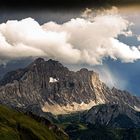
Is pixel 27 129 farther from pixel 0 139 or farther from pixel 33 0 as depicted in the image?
pixel 33 0

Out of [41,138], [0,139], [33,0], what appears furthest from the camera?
[41,138]

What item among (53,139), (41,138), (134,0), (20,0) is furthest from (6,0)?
(53,139)

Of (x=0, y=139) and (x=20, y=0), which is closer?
(x=20, y=0)

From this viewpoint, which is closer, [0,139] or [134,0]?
[134,0]

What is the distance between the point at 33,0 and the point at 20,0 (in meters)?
0.44

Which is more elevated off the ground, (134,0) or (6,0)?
(134,0)

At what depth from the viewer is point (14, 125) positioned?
191625 millimetres

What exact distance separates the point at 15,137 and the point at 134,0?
6555 inches

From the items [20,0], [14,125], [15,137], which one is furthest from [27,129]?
[20,0]

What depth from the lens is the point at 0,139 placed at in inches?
6471

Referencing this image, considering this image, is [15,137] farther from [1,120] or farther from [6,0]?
[6,0]

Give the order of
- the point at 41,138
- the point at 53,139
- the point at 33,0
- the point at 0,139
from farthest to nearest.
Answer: the point at 53,139 → the point at 41,138 → the point at 0,139 → the point at 33,0

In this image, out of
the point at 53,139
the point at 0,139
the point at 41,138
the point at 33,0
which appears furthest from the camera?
the point at 53,139

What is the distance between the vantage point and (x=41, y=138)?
184 metres
